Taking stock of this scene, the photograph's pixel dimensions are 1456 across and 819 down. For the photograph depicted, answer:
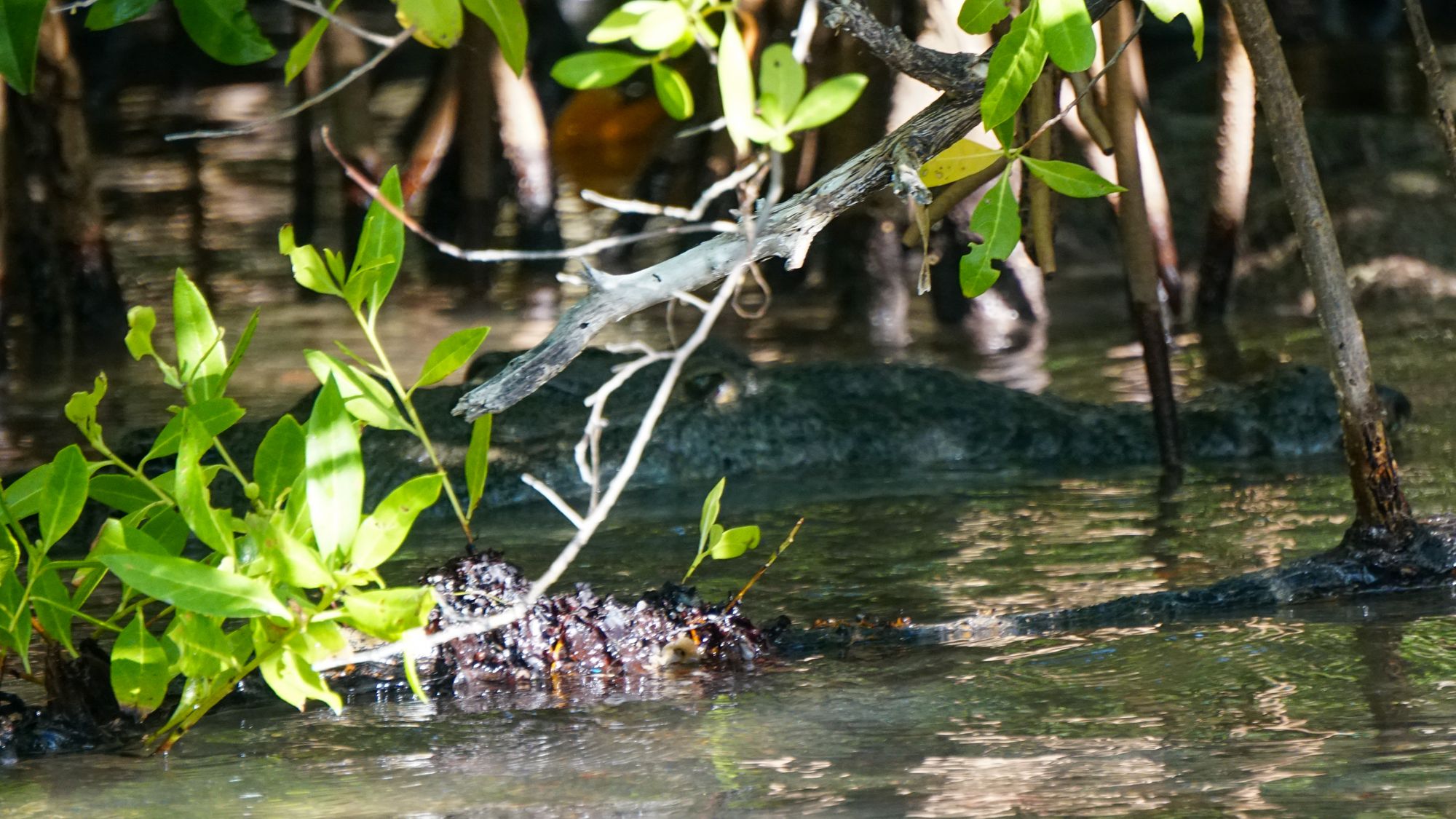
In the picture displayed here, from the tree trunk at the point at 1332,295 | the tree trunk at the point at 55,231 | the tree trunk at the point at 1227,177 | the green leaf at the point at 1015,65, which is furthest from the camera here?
the tree trunk at the point at 55,231

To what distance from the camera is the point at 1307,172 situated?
11.5 ft

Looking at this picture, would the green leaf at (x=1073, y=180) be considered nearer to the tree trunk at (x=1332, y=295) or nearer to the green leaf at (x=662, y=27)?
the green leaf at (x=662, y=27)

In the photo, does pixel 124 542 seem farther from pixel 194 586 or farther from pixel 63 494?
pixel 194 586

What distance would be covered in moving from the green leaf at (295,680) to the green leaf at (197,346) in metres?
0.64

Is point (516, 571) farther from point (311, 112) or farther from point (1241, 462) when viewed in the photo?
point (311, 112)

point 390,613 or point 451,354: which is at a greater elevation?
point 451,354

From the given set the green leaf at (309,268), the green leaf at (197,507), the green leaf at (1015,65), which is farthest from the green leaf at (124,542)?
the green leaf at (1015,65)

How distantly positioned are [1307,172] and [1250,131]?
11.6ft

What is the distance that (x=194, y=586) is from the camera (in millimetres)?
2299

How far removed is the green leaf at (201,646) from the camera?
2.58m

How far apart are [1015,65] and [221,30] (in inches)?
43.2

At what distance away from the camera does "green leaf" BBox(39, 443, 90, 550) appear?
2.75 meters

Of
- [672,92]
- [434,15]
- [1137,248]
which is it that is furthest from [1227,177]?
[434,15]

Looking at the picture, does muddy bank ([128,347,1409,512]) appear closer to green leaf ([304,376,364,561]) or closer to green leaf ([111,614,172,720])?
green leaf ([111,614,172,720])
